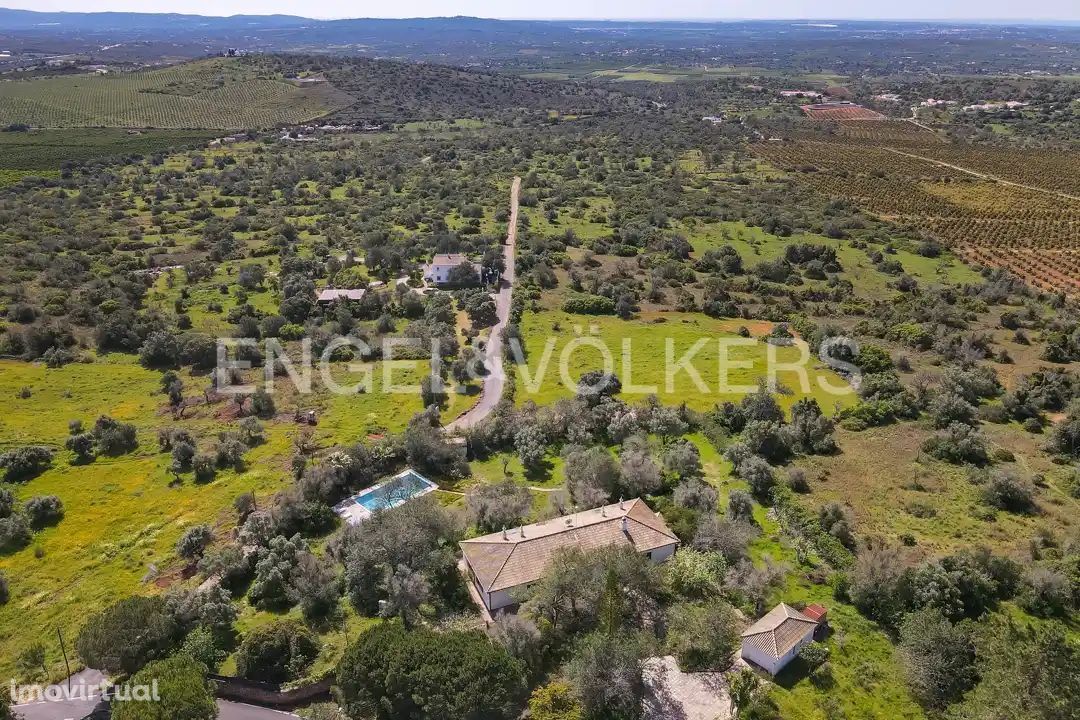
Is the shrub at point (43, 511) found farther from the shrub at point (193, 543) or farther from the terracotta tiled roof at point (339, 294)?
the terracotta tiled roof at point (339, 294)

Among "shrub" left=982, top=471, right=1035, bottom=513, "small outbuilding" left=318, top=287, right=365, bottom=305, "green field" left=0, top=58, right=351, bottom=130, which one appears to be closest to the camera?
"shrub" left=982, top=471, right=1035, bottom=513

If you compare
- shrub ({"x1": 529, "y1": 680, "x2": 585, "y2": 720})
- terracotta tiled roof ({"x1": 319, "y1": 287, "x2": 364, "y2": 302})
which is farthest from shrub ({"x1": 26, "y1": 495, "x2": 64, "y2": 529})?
terracotta tiled roof ({"x1": 319, "y1": 287, "x2": 364, "y2": 302})

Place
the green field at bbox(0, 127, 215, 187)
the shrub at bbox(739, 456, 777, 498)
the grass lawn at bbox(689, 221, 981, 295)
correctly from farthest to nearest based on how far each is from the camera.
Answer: the green field at bbox(0, 127, 215, 187) → the grass lawn at bbox(689, 221, 981, 295) → the shrub at bbox(739, 456, 777, 498)

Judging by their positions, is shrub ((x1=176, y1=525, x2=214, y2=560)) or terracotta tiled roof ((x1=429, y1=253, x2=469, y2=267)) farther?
terracotta tiled roof ((x1=429, y1=253, x2=469, y2=267))

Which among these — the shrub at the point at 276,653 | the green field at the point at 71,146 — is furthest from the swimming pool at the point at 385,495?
the green field at the point at 71,146

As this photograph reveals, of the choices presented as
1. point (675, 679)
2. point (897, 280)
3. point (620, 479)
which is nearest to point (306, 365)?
point (620, 479)

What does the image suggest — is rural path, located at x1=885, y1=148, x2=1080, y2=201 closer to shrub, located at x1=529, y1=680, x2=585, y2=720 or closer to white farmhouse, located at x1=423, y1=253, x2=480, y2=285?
white farmhouse, located at x1=423, y1=253, x2=480, y2=285

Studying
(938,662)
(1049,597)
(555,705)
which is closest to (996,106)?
(1049,597)
